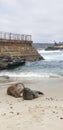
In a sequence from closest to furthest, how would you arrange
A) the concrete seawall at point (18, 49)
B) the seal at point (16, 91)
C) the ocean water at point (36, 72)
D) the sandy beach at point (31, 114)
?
the sandy beach at point (31, 114)
the seal at point (16, 91)
the ocean water at point (36, 72)
the concrete seawall at point (18, 49)

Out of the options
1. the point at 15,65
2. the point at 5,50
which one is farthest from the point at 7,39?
the point at 15,65

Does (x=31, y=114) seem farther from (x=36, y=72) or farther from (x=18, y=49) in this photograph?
(x=18, y=49)

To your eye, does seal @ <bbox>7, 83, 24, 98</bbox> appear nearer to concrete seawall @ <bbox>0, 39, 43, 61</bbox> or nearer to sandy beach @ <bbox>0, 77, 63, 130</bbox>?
sandy beach @ <bbox>0, 77, 63, 130</bbox>

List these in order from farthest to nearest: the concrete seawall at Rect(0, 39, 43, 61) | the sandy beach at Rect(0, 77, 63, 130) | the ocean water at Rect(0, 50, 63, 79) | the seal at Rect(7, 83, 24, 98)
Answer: the concrete seawall at Rect(0, 39, 43, 61)
the ocean water at Rect(0, 50, 63, 79)
the seal at Rect(7, 83, 24, 98)
the sandy beach at Rect(0, 77, 63, 130)

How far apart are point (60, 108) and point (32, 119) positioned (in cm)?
153

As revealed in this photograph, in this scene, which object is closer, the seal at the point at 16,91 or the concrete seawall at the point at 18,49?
the seal at the point at 16,91

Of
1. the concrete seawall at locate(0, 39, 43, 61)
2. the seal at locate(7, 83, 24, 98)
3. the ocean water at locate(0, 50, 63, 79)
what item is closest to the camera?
the seal at locate(7, 83, 24, 98)

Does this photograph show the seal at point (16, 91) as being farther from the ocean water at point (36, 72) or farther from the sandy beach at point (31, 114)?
the ocean water at point (36, 72)

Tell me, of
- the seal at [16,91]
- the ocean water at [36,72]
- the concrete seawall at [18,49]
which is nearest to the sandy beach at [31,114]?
the seal at [16,91]

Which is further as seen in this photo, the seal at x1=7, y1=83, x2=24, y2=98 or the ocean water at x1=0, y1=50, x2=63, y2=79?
the ocean water at x1=0, y1=50, x2=63, y2=79

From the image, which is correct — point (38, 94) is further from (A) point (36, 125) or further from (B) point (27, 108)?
(A) point (36, 125)

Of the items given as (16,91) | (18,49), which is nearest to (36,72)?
(16,91)

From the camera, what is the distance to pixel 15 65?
34.3m

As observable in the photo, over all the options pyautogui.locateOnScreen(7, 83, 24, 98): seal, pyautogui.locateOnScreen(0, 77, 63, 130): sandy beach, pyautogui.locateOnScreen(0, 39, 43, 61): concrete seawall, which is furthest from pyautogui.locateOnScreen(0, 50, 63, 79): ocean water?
pyautogui.locateOnScreen(0, 77, 63, 130): sandy beach
